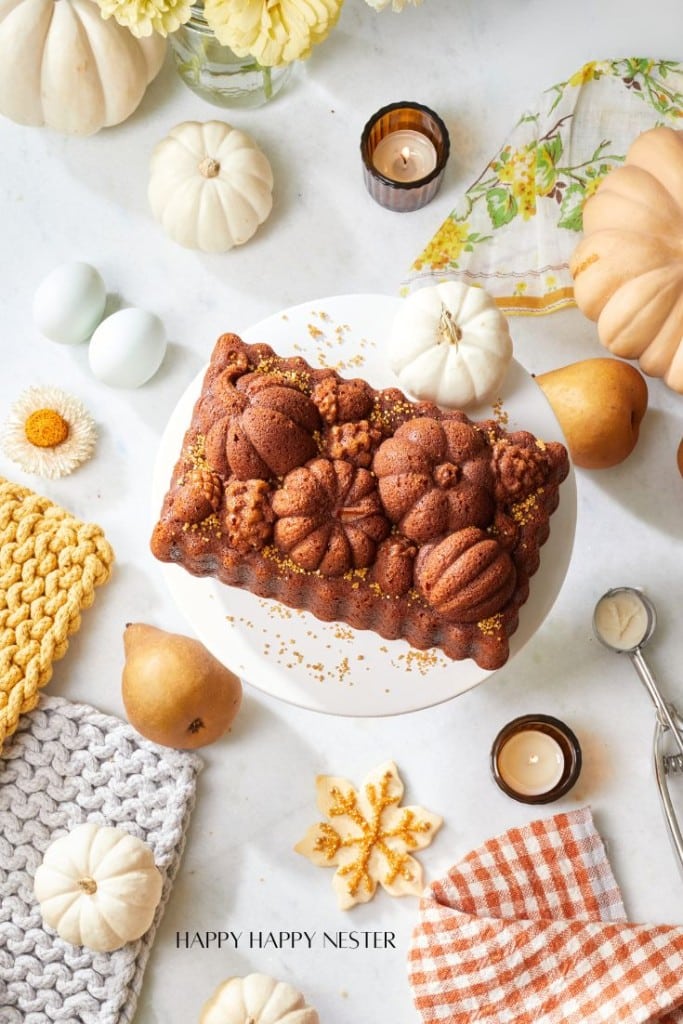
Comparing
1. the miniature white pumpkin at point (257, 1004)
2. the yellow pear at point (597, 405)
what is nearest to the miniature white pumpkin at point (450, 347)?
the yellow pear at point (597, 405)

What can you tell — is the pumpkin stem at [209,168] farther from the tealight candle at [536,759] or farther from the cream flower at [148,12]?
the tealight candle at [536,759]

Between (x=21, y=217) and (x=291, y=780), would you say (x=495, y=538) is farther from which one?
(x=21, y=217)

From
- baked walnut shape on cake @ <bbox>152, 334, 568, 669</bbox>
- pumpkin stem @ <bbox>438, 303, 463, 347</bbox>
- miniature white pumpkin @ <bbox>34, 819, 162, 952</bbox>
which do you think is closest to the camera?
baked walnut shape on cake @ <bbox>152, 334, 568, 669</bbox>

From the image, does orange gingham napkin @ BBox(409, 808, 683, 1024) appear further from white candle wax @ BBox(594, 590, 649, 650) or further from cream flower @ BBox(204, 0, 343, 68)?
cream flower @ BBox(204, 0, 343, 68)

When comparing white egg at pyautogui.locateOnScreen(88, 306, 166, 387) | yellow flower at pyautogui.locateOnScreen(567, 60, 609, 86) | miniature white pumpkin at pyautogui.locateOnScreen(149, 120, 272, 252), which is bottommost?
white egg at pyautogui.locateOnScreen(88, 306, 166, 387)

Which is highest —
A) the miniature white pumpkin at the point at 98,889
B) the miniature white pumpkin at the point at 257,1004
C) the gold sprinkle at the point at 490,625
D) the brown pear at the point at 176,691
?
the gold sprinkle at the point at 490,625

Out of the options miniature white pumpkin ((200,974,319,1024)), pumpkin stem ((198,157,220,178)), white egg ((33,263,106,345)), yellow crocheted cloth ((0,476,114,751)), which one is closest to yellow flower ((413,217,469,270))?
pumpkin stem ((198,157,220,178))

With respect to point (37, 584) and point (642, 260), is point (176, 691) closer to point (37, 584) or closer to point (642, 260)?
point (37, 584)
